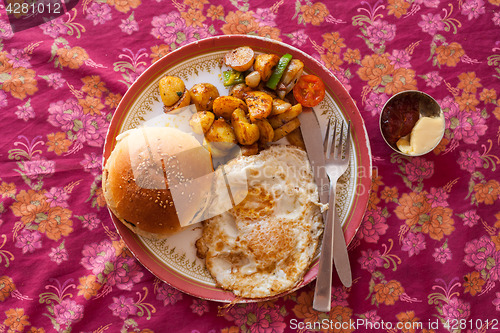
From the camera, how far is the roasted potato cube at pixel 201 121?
2.09m

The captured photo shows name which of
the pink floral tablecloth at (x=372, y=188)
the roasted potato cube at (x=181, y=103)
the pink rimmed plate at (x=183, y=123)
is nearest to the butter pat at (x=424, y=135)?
the pink floral tablecloth at (x=372, y=188)

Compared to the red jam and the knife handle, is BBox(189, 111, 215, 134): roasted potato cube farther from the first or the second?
the red jam

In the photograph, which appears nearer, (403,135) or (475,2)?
(403,135)

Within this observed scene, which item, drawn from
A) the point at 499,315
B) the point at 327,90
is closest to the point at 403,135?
the point at 327,90

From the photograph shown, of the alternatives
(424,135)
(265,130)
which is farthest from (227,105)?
(424,135)

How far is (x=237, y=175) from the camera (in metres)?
2.13

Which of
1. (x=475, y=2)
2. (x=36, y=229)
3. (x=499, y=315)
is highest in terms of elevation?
(x=475, y=2)

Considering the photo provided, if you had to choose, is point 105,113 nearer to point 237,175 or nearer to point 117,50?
point 117,50

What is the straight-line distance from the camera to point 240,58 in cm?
220

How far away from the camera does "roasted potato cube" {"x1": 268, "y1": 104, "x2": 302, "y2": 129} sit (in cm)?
215

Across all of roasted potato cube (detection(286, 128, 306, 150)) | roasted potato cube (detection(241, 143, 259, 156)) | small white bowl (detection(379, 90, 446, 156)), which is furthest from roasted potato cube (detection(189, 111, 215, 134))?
small white bowl (detection(379, 90, 446, 156))

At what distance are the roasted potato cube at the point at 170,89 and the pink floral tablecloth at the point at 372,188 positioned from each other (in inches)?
12.9

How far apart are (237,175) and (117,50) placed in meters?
1.17

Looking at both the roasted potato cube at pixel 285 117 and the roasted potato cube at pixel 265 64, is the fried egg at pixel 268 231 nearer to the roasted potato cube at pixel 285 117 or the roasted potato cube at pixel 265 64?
the roasted potato cube at pixel 285 117
